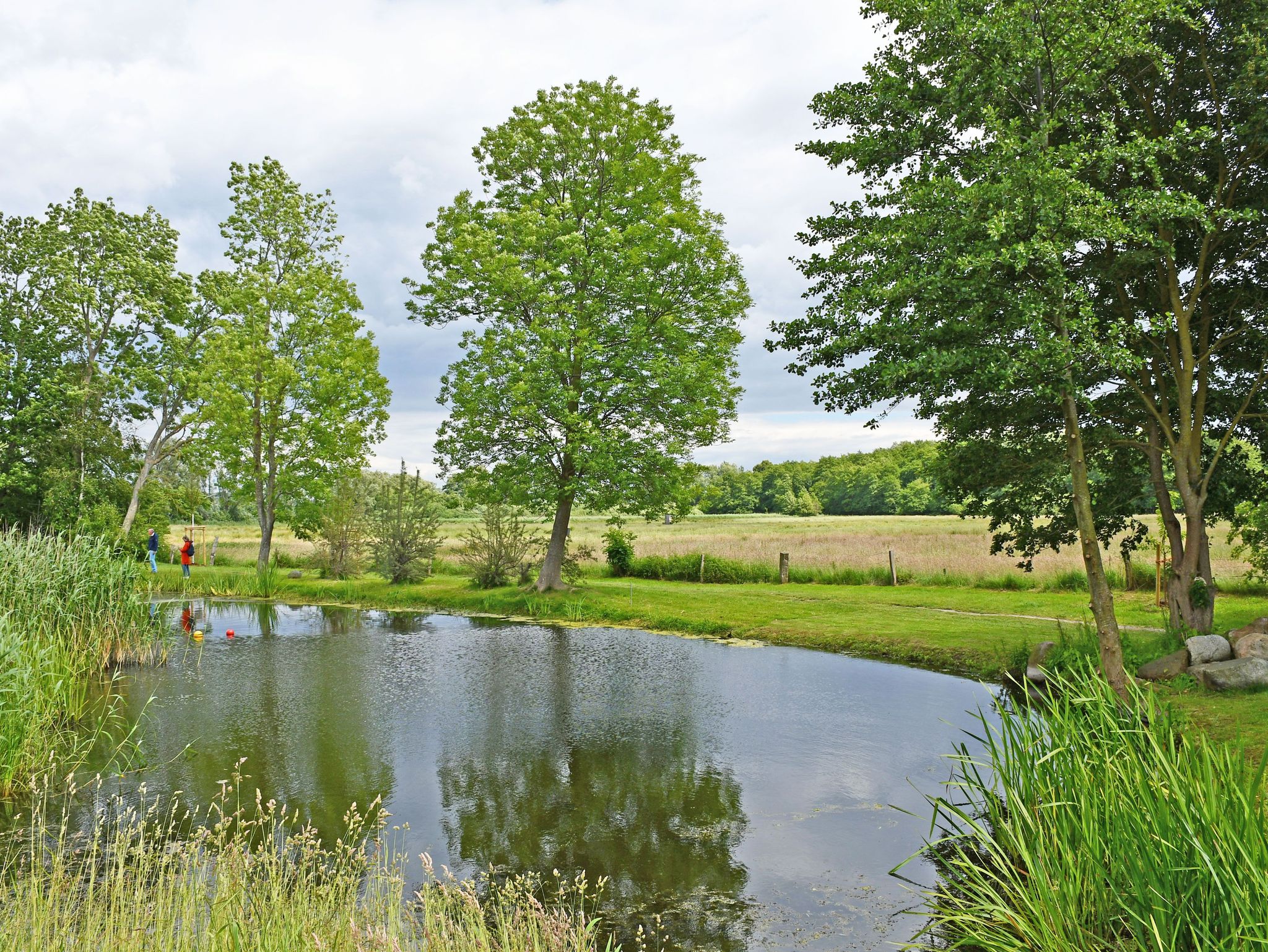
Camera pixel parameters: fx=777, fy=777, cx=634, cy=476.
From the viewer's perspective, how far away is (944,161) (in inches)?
436

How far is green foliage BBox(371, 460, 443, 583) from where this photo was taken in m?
25.1

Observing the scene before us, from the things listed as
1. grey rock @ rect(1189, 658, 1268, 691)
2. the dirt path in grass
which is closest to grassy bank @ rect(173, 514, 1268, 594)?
the dirt path in grass

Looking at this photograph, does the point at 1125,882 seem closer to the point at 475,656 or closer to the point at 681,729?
the point at 681,729

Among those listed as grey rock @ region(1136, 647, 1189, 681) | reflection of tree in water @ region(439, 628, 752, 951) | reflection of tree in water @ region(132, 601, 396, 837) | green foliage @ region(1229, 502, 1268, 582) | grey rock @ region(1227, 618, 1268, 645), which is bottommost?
reflection of tree in water @ region(439, 628, 752, 951)

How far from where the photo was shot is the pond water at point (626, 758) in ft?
19.8

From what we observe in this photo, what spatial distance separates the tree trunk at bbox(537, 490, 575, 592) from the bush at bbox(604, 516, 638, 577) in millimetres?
3911

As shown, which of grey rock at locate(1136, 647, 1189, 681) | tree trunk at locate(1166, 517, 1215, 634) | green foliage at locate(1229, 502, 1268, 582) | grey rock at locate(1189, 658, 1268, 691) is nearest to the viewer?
grey rock at locate(1189, 658, 1268, 691)

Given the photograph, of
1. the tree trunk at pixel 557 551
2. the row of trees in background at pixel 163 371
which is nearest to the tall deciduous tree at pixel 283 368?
the row of trees in background at pixel 163 371

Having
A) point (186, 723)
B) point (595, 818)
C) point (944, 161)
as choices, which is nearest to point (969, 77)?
point (944, 161)

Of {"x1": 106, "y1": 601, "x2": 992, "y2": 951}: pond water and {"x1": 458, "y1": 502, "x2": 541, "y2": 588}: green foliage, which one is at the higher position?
{"x1": 458, "y1": 502, "x2": 541, "y2": 588}: green foliage

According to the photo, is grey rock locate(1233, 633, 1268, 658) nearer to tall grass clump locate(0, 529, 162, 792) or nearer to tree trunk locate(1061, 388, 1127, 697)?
tree trunk locate(1061, 388, 1127, 697)

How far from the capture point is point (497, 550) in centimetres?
2358

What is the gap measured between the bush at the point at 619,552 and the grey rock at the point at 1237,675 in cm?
1759

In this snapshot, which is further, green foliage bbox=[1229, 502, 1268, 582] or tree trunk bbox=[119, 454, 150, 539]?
tree trunk bbox=[119, 454, 150, 539]
